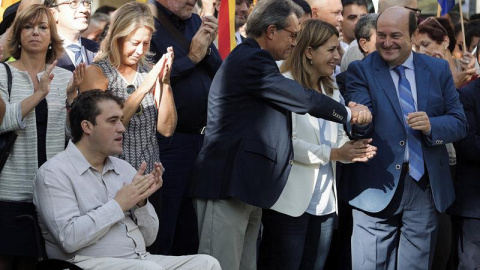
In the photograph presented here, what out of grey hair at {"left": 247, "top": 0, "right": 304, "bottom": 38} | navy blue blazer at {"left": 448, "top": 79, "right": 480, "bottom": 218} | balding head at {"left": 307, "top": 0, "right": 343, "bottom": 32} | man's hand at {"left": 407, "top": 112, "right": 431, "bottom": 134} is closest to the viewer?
grey hair at {"left": 247, "top": 0, "right": 304, "bottom": 38}

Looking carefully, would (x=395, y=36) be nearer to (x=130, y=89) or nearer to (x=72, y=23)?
(x=130, y=89)

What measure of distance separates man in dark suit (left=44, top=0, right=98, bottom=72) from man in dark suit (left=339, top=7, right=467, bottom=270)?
6.69ft

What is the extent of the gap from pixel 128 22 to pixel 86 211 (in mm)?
1465

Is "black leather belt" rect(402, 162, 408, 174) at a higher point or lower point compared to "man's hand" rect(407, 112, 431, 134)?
lower

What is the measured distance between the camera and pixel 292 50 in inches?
268

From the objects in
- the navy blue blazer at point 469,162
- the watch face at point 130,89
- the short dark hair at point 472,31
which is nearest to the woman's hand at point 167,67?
the watch face at point 130,89

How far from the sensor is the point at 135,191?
549cm

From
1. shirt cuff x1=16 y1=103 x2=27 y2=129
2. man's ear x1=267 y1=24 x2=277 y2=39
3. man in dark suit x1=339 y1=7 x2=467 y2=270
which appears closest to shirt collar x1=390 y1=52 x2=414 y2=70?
man in dark suit x1=339 y1=7 x2=467 y2=270

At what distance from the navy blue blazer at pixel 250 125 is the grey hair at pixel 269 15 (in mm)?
143

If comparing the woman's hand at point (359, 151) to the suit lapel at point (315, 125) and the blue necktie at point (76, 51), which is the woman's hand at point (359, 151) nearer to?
the suit lapel at point (315, 125)

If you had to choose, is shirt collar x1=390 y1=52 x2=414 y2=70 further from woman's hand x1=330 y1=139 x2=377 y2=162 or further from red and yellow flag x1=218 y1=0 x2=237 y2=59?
red and yellow flag x1=218 y1=0 x2=237 y2=59

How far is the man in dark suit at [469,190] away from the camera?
7.55 meters

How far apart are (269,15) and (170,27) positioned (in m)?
0.95

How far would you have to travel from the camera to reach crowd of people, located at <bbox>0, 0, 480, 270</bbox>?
5586 millimetres
